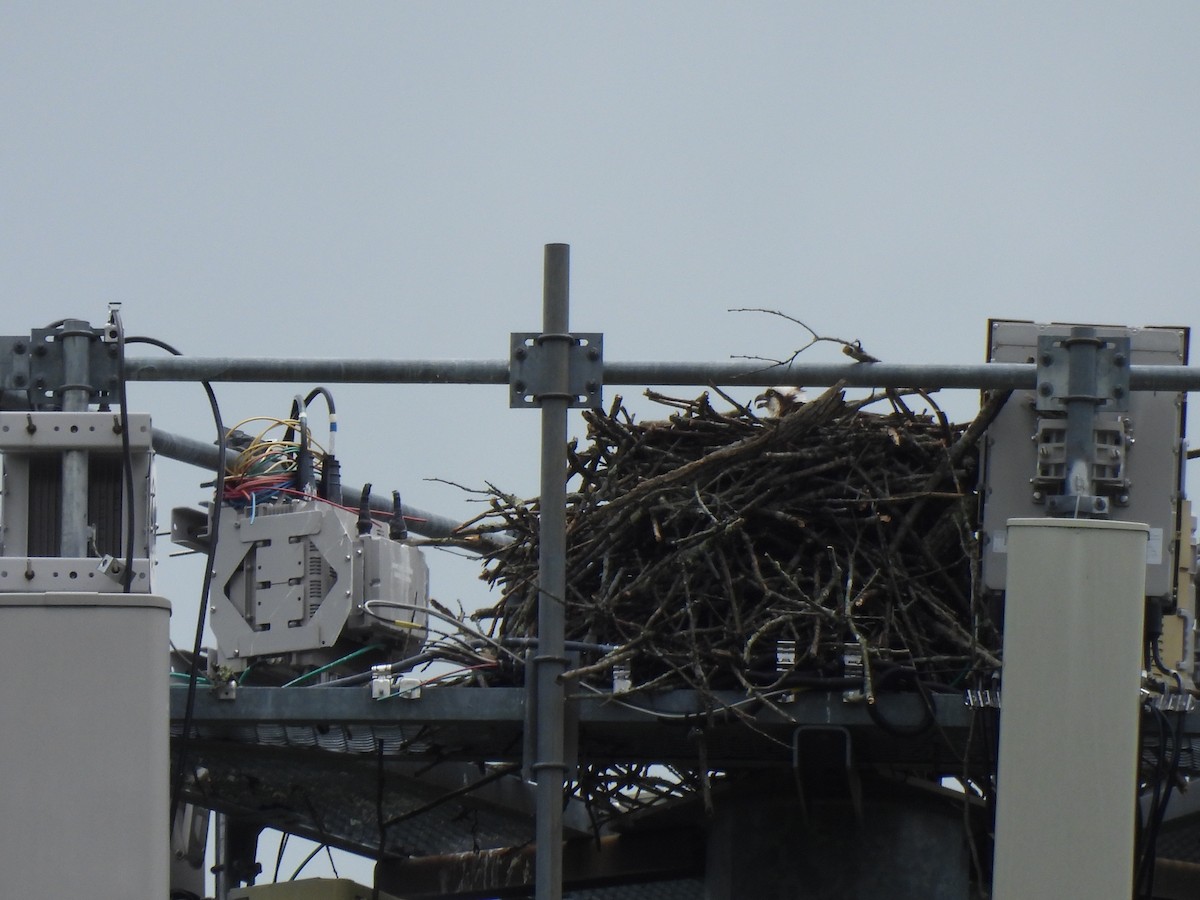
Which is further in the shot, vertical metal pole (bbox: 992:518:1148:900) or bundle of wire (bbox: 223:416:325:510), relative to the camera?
bundle of wire (bbox: 223:416:325:510)

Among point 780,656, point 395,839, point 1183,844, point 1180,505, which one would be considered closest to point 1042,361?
point 1180,505

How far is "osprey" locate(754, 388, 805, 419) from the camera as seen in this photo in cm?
807

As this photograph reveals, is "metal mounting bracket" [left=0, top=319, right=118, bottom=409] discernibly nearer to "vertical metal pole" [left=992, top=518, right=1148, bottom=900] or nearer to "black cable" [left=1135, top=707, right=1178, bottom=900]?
"vertical metal pole" [left=992, top=518, right=1148, bottom=900]

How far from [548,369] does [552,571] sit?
0.56m

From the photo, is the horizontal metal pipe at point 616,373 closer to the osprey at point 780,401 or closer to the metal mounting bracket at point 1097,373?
the metal mounting bracket at point 1097,373

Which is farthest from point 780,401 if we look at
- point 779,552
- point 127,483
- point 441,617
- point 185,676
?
point 127,483

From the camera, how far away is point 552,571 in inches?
255

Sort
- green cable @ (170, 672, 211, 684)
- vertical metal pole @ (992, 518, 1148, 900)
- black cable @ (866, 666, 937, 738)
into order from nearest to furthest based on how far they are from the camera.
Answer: vertical metal pole @ (992, 518, 1148, 900)
black cable @ (866, 666, 937, 738)
green cable @ (170, 672, 211, 684)

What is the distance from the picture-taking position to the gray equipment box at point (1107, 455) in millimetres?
6695

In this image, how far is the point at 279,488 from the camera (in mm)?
7859

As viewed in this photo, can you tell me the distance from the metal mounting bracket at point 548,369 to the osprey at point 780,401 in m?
1.48

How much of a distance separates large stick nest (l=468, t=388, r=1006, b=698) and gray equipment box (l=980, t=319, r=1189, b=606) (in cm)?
17

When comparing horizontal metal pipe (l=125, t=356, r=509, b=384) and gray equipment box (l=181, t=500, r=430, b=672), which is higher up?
horizontal metal pipe (l=125, t=356, r=509, b=384)

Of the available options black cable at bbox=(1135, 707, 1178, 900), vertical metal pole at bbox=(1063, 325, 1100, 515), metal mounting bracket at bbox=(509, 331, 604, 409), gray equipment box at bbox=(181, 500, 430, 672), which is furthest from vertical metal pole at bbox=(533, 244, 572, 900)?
black cable at bbox=(1135, 707, 1178, 900)
